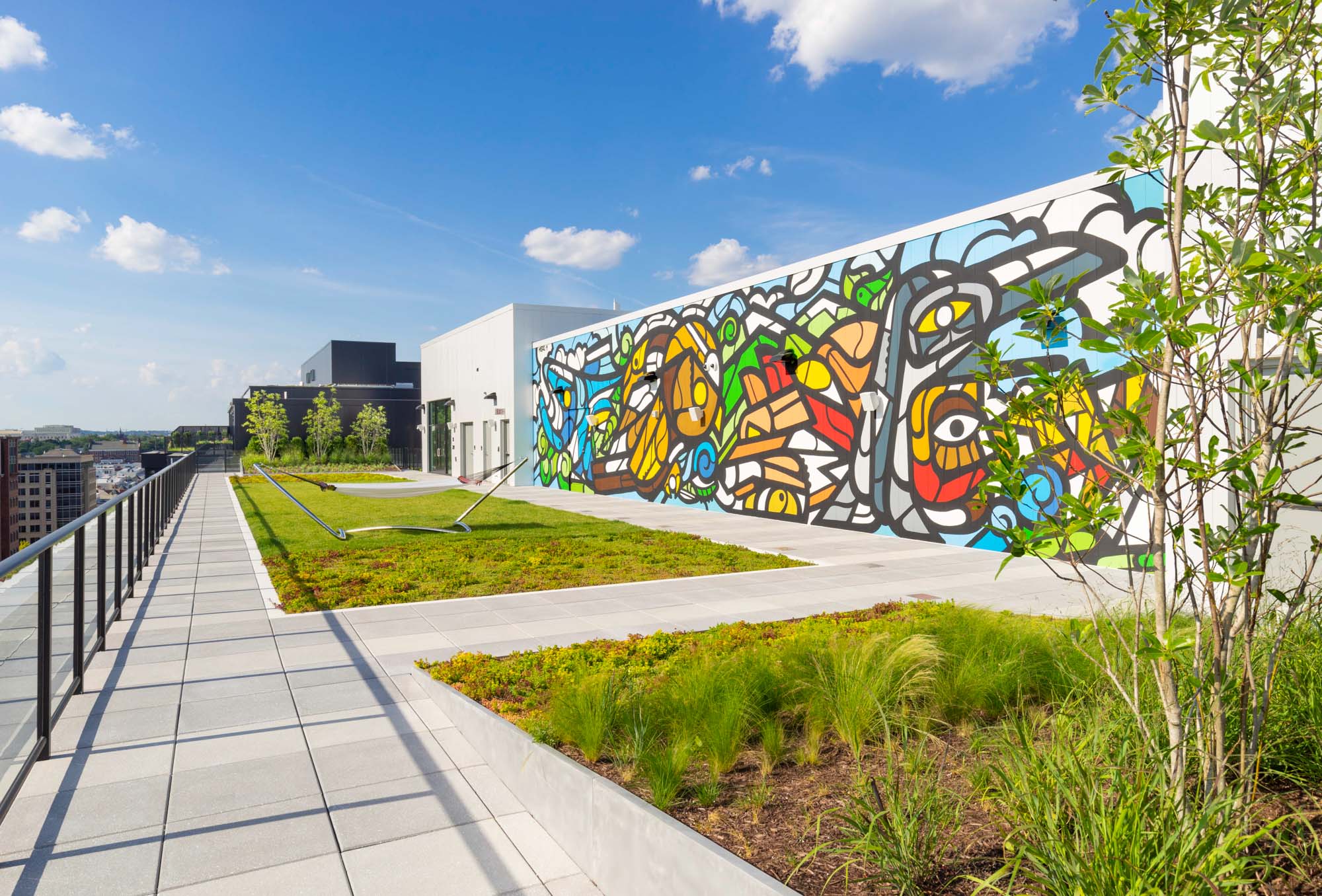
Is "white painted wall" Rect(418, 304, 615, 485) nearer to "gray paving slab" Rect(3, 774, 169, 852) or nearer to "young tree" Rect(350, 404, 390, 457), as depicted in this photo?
"young tree" Rect(350, 404, 390, 457)

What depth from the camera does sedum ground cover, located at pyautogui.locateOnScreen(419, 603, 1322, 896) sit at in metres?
1.82

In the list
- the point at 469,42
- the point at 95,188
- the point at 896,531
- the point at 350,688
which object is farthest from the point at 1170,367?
the point at 95,188

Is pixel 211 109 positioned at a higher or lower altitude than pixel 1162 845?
higher

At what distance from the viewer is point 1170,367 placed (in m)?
2.00

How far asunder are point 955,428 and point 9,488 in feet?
59.2

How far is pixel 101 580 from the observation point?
5.48 metres

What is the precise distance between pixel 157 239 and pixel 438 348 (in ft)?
53.1

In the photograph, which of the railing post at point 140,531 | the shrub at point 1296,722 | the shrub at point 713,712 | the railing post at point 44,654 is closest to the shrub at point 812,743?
the shrub at point 713,712

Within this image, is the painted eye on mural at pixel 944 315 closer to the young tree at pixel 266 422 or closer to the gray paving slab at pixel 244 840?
the gray paving slab at pixel 244 840

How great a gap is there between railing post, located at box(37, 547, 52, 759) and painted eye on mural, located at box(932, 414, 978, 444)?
9763 millimetres

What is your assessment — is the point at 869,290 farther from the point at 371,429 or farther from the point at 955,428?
the point at 371,429

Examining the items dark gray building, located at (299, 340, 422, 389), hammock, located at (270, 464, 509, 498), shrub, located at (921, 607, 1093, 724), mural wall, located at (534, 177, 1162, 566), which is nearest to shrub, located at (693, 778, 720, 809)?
shrub, located at (921, 607, 1093, 724)

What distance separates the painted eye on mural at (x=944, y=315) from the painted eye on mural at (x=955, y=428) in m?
1.33

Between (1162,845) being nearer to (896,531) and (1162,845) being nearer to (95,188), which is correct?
(896,531)
